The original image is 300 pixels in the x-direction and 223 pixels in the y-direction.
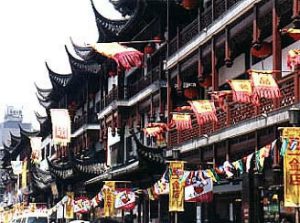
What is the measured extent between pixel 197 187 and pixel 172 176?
0.99 metres

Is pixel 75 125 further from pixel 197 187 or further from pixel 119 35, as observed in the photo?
pixel 197 187

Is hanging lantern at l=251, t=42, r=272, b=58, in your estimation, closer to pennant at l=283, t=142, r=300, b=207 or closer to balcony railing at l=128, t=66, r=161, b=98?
pennant at l=283, t=142, r=300, b=207

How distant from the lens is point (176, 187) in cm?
2311

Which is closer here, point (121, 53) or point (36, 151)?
point (121, 53)

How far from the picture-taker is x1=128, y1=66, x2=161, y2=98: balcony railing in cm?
3309

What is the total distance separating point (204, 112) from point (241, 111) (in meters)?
1.39

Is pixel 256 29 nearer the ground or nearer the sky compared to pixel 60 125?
nearer the sky

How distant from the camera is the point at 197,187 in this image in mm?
22703

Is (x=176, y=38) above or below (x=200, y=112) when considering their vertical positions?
above

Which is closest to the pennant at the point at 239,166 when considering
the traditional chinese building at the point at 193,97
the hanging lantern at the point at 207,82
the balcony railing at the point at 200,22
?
the traditional chinese building at the point at 193,97

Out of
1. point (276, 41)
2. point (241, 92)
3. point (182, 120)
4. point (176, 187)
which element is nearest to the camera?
point (241, 92)

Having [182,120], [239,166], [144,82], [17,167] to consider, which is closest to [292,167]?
[239,166]

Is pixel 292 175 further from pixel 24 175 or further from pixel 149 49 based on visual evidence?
pixel 24 175

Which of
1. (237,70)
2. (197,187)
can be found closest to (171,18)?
(237,70)
